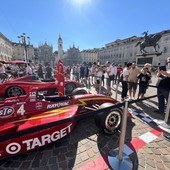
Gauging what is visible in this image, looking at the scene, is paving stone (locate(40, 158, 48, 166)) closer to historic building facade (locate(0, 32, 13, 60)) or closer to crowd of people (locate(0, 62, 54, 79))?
crowd of people (locate(0, 62, 54, 79))

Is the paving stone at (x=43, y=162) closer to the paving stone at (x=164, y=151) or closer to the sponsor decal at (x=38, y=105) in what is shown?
the sponsor decal at (x=38, y=105)

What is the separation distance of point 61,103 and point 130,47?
7705cm

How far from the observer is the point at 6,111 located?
10.7ft

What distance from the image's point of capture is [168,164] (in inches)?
102

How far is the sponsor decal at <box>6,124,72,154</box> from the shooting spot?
2.48 m

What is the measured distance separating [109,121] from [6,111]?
2507mm

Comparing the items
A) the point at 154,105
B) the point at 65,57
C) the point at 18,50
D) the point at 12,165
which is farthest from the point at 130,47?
the point at 12,165

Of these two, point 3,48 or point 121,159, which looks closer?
point 121,159

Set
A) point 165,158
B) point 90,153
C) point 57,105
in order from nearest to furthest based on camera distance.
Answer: point 165,158
point 90,153
point 57,105

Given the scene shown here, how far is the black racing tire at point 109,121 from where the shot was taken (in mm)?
3328

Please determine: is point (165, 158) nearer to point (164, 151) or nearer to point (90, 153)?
point (164, 151)

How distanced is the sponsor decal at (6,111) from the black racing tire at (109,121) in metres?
2.07

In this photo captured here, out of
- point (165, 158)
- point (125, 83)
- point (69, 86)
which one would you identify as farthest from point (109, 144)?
point (69, 86)

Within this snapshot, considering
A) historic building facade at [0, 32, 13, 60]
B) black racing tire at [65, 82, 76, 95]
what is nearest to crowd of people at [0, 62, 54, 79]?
black racing tire at [65, 82, 76, 95]
